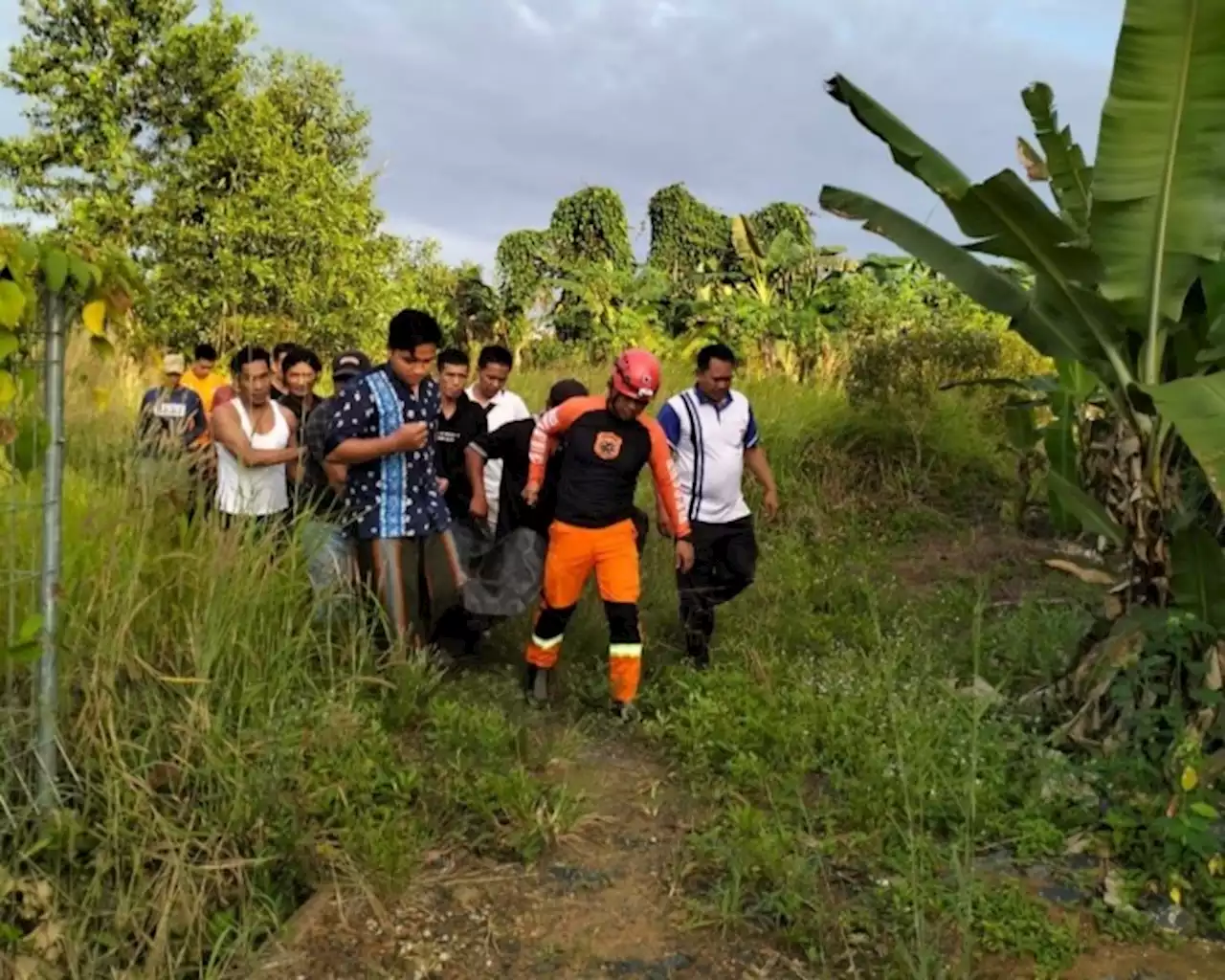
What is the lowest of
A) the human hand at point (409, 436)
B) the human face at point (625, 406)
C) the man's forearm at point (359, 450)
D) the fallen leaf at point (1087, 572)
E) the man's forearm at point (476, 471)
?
the fallen leaf at point (1087, 572)

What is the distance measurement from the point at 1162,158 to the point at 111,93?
19.4m

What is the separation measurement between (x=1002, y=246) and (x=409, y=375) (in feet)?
8.06

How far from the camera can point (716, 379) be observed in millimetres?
5520

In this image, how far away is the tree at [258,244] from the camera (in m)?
17.0

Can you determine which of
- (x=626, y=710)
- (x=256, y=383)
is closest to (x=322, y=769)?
(x=626, y=710)

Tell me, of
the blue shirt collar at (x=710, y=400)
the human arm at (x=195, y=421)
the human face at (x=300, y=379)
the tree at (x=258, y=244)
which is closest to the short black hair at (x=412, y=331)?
the human arm at (x=195, y=421)

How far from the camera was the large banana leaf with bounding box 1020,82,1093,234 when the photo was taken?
4.28 m

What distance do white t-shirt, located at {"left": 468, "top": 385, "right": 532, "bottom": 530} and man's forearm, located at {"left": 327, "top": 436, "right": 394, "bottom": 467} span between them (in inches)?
56.9

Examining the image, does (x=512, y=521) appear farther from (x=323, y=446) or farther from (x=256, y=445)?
(x=256, y=445)

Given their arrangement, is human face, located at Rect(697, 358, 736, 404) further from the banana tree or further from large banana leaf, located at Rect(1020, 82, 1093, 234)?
large banana leaf, located at Rect(1020, 82, 1093, 234)

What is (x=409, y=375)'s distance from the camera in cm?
455

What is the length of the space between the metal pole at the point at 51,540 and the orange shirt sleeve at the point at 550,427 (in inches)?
94.2

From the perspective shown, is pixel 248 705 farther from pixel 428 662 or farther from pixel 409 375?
pixel 409 375

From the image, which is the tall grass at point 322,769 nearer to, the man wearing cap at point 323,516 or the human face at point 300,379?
the man wearing cap at point 323,516
